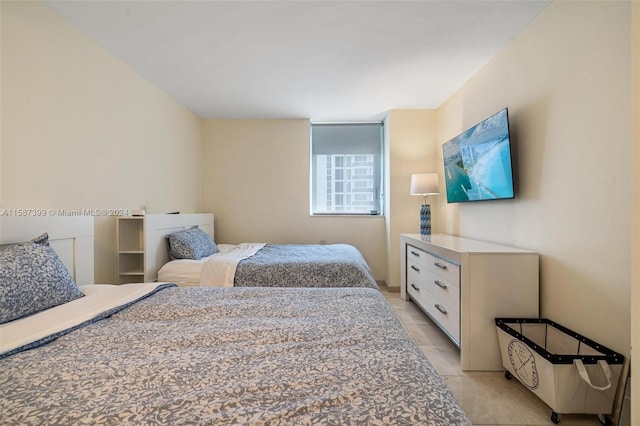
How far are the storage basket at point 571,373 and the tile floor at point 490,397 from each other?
8cm

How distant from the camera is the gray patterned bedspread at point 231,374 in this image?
2.00 ft

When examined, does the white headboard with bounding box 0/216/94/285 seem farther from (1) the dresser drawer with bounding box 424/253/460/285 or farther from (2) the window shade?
(2) the window shade

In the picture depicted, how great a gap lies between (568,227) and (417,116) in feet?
8.20

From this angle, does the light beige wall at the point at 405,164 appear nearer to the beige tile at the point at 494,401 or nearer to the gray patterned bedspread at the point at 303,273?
the gray patterned bedspread at the point at 303,273

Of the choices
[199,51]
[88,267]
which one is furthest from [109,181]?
[199,51]

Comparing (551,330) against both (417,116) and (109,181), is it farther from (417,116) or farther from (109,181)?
(109,181)

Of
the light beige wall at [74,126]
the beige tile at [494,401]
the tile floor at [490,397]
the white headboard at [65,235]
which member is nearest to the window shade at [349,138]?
the light beige wall at [74,126]

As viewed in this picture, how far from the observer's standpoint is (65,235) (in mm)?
1717

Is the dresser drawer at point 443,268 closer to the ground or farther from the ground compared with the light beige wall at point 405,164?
closer to the ground

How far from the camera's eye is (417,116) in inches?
148

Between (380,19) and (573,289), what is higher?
(380,19)

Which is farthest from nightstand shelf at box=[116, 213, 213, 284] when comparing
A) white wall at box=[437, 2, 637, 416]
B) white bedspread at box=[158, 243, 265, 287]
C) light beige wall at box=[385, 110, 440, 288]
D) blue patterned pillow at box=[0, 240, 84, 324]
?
white wall at box=[437, 2, 637, 416]

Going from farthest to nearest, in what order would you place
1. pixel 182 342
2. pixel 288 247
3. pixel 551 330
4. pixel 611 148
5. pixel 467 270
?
pixel 288 247 < pixel 467 270 < pixel 551 330 < pixel 611 148 < pixel 182 342

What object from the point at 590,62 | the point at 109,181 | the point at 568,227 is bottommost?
the point at 568,227
